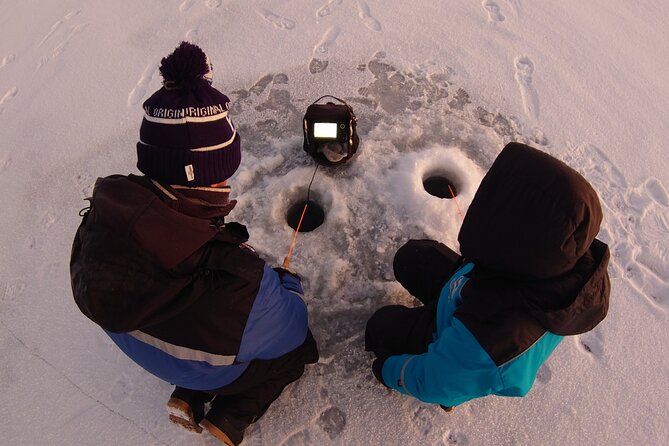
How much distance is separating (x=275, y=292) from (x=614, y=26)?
9.86 feet

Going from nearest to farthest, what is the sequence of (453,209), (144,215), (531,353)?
(144,215), (531,353), (453,209)

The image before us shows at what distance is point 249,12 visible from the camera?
10.4 ft

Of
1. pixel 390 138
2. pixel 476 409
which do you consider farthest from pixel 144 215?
pixel 390 138

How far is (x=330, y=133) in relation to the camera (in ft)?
7.29

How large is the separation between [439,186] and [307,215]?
0.74m

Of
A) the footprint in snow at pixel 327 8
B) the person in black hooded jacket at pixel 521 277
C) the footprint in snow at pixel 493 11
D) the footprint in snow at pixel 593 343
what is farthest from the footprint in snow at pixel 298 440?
the footprint in snow at pixel 493 11

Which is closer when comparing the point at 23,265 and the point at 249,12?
the point at 23,265

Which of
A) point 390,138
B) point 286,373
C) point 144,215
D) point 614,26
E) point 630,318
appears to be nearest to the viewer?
point 144,215

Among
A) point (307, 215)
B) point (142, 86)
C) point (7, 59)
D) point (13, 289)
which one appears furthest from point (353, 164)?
point (7, 59)

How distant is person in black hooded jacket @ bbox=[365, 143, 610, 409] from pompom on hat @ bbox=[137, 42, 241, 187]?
2.55ft

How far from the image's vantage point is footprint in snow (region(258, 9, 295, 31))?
3.05 meters

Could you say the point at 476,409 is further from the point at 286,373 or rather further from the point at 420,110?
the point at 420,110

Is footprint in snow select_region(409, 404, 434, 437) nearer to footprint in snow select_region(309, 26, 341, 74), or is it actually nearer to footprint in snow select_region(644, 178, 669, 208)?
footprint in snow select_region(644, 178, 669, 208)

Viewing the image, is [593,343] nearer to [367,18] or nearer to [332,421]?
[332,421]
